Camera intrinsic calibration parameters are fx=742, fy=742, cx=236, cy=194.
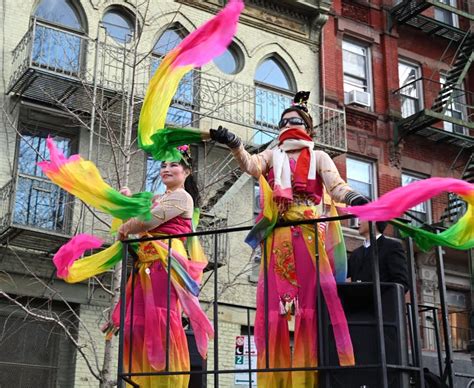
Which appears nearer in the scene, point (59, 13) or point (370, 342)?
point (370, 342)

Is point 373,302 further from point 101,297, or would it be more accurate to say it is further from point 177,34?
point 177,34

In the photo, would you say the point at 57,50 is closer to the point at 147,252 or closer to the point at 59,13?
the point at 59,13

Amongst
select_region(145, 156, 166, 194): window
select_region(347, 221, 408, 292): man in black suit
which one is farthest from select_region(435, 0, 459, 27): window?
select_region(347, 221, 408, 292): man in black suit

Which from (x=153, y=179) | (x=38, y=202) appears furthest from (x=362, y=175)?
(x=38, y=202)

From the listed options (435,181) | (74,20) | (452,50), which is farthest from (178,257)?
(452,50)

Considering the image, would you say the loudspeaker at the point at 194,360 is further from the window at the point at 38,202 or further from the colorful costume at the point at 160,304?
the window at the point at 38,202

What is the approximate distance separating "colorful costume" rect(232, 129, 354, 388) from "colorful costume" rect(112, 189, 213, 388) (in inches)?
28.4

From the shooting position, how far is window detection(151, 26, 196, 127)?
14.9 meters

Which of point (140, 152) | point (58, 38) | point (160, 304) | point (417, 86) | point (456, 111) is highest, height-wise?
point (417, 86)

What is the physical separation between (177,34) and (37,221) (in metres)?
5.88

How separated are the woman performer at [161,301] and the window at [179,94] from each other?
8982 millimetres

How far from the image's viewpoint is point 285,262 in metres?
4.86

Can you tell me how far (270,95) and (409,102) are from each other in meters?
5.12

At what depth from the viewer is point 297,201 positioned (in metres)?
5.01
